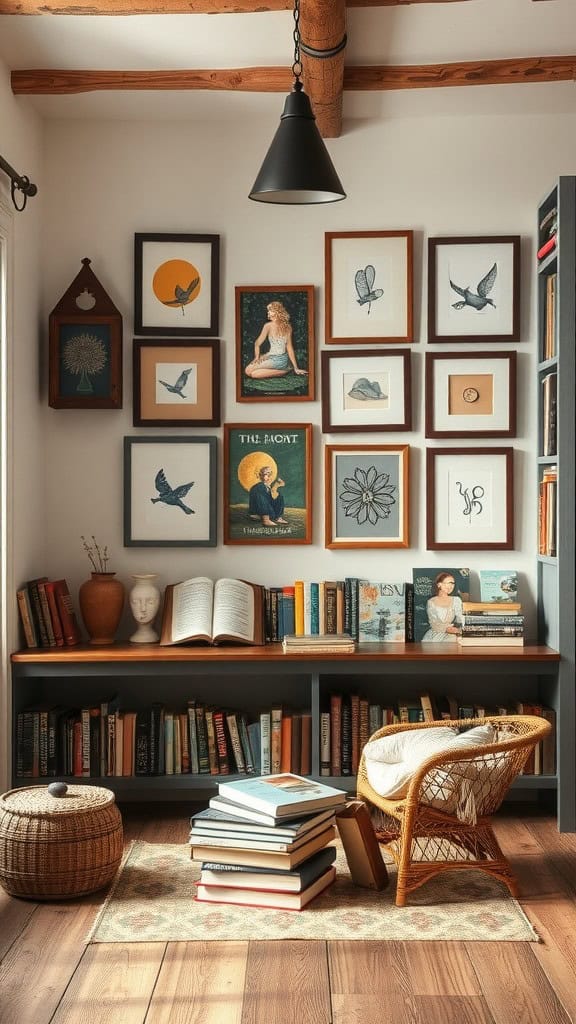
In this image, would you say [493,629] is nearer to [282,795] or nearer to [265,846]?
[282,795]

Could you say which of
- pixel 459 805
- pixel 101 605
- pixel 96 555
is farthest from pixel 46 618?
pixel 459 805

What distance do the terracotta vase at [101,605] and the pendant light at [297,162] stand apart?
71.9 inches

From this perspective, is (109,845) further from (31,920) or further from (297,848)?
(297,848)

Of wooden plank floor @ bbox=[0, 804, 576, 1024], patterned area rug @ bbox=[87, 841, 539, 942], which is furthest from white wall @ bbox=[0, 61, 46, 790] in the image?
wooden plank floor @ bbox=[0, 804, 576, 1024]

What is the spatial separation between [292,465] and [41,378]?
3.64ft

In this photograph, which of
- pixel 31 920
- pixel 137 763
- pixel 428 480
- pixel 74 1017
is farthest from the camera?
pixel 428 480

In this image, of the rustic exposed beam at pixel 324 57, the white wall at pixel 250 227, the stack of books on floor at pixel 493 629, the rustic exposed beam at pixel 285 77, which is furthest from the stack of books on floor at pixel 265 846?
the rustic exposed beam at pixel 285 77

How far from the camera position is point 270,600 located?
436 cm

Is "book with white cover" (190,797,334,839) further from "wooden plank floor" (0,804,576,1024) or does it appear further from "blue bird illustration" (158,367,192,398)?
"blue bird illustration" (158,367,192,398)

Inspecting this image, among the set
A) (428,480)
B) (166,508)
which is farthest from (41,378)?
(428,480)

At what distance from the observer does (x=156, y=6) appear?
3.47 meters

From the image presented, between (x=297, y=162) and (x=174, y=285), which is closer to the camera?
(x=297, y=162)

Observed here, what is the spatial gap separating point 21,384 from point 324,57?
1664 mm

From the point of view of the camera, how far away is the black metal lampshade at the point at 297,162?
9.42 feet
